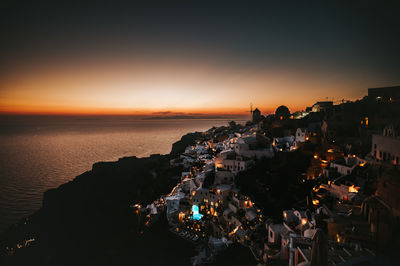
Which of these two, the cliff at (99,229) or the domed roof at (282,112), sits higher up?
the domed roof at (282,112)

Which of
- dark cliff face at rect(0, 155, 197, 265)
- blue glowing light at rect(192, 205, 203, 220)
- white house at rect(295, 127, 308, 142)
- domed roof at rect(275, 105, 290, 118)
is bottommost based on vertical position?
dark cliff face at rect(0, 155, 197, 265)

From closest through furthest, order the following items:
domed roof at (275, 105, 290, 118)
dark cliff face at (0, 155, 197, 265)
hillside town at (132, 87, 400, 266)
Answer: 1. hillside town at (132, 87, 400, 266)
2. dark cliff face at (0, 155, 197, 265)
3. domed roof at (275, 105, 290, 118)

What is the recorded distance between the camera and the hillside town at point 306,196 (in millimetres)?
8938

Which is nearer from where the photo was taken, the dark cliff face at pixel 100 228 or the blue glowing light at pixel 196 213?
the dark cliff face at pixel 100 228

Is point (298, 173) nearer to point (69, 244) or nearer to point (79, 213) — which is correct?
point (69, 244)

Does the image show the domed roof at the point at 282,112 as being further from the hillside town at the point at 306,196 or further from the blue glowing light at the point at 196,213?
the blue glowing light at the point at 196,213

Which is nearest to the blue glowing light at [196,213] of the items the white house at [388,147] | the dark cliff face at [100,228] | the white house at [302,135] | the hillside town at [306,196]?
the hillside town at [306,196]

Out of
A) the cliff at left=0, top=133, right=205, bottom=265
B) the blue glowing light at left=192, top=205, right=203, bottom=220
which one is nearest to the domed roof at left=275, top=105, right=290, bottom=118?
the cliff at left=0, top=133, right=205, bottom=265

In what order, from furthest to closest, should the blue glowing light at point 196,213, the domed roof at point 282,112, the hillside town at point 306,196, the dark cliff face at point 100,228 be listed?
1. the domed roof at point 282,112
2. the blue glowing light at point 196,213
3. the dark cliff face at point 100,228
4. the hillside town at point 306,196

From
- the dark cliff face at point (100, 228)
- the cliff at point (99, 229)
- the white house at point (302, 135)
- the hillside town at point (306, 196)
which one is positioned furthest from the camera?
the white house at point (302, 135)

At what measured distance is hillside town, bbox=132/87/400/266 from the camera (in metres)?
8.94

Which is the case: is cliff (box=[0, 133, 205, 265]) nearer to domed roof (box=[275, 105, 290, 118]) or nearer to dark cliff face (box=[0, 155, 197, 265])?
dark cliff face (box=[0, 155, 197, 265])

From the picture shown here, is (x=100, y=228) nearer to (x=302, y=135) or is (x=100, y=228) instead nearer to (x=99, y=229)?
(x=99, y=229)

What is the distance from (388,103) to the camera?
2355 cm
